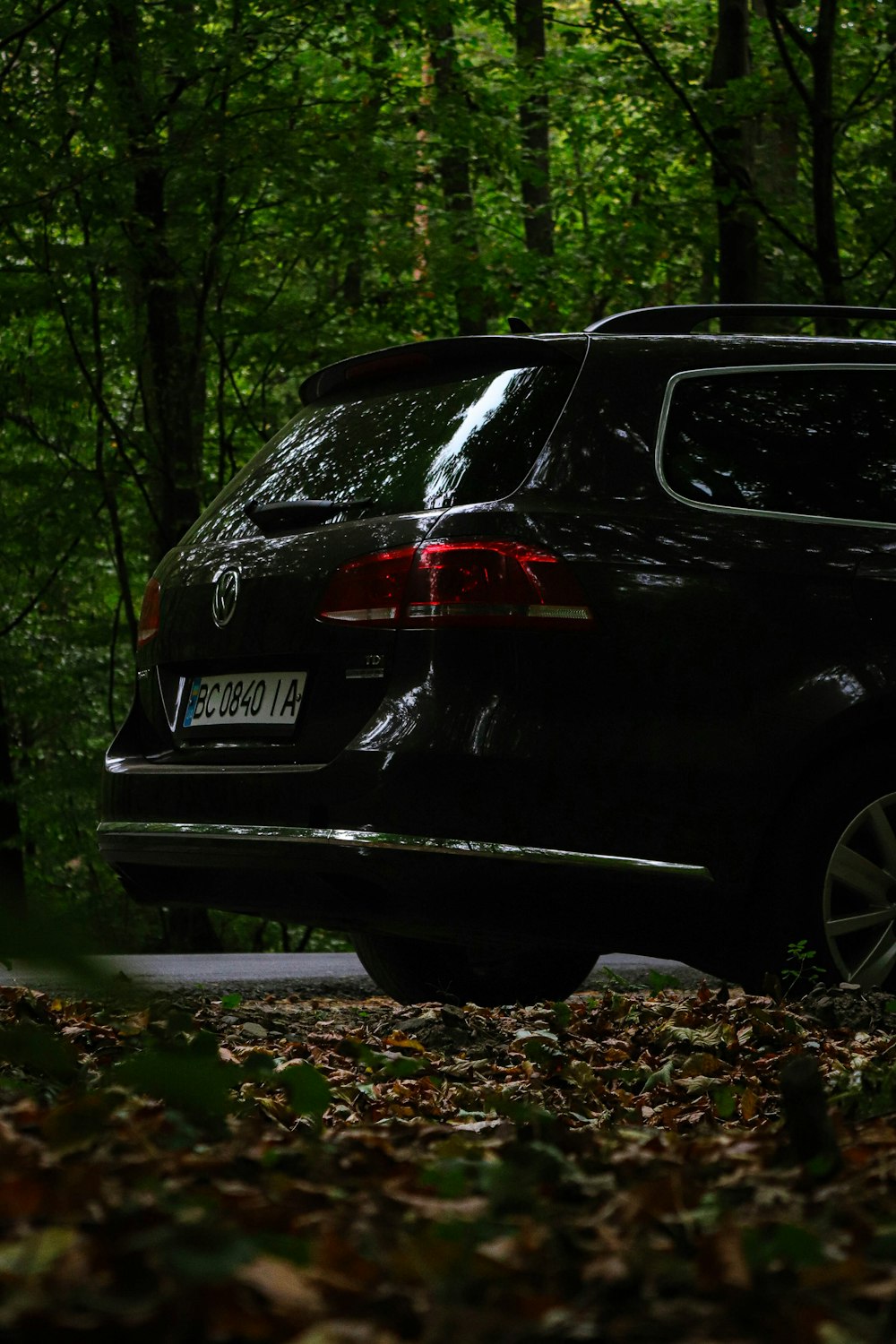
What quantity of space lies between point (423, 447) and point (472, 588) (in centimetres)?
56

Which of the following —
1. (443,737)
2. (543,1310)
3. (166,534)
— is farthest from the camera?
(166,534)

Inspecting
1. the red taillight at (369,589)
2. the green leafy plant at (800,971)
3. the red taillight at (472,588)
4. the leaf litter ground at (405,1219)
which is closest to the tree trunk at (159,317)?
the red taillight at (369,589)

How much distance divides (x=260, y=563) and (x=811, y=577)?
59.8 inches

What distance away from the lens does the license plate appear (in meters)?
4.46

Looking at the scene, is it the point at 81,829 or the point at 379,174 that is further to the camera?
the point at 81,829

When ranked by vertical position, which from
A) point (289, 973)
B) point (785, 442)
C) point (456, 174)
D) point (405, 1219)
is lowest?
point (289, 973)

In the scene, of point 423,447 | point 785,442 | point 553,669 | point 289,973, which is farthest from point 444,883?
point 289,973

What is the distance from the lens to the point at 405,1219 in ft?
6.51

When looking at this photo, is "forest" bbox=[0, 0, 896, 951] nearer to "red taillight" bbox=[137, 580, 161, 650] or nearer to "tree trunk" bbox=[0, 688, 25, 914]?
"tree trunk" bbox=[0, 688, 25, 914]

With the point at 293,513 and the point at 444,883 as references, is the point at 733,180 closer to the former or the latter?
the point at 293,513

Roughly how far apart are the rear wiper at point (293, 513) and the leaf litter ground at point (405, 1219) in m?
1.68

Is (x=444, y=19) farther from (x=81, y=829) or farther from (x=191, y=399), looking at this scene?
(x=81, y=829)

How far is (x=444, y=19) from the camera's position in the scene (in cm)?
1345

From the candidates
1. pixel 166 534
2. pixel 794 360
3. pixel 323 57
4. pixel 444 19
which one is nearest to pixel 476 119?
pixel 444 19
